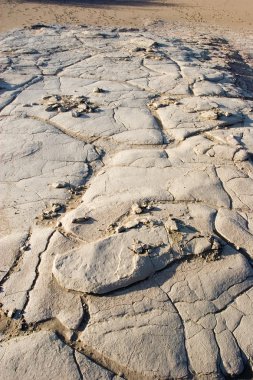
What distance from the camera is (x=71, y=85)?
4535 millimetres

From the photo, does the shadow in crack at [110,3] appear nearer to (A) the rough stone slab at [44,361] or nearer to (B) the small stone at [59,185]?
(B) the small stone at [59,185]

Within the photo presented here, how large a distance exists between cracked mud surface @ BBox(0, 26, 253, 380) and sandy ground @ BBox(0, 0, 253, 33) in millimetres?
4982

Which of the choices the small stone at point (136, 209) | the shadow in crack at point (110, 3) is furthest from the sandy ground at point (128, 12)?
the small stone at point (136, 209)

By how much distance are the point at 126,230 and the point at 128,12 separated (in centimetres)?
877

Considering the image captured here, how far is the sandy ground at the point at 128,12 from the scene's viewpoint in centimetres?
889

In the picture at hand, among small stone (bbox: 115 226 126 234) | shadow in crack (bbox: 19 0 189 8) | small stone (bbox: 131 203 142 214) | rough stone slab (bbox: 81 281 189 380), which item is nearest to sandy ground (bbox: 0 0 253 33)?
shadow in crack (bbox: 19 0 189 8)

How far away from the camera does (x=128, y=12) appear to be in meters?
9.92

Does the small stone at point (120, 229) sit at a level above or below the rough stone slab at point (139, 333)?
above

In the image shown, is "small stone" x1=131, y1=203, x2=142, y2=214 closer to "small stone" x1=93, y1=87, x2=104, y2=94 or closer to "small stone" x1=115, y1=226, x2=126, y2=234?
"small stone" x1=115, y1=226, x2=126, y2=234

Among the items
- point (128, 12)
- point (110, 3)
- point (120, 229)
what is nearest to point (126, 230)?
point (120, 229)

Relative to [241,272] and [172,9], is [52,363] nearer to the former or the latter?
[241,272]

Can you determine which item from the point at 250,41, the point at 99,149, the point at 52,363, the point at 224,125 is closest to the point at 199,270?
the point at 52,363

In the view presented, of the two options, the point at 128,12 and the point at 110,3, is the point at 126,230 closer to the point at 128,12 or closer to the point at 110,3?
the point at 128,12

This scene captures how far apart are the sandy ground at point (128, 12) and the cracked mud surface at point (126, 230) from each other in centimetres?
498
